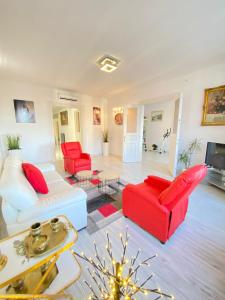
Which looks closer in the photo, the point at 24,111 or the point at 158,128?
the point at 24,111

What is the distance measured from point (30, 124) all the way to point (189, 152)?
4.85 metres

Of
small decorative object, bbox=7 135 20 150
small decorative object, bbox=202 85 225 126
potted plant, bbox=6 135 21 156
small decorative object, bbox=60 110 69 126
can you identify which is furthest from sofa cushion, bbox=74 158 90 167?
small decorative object, bbox=60 110 69 126

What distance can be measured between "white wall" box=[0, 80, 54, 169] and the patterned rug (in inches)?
84.6

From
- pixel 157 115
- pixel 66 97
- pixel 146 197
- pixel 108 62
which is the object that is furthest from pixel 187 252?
pixel 157 115

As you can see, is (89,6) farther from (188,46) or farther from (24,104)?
(24,104)

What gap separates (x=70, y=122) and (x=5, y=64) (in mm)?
3824

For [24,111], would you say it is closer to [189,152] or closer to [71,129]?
[71,129]

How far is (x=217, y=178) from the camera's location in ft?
9.70

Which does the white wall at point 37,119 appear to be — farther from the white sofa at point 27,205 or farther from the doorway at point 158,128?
the doorway at point 158,128

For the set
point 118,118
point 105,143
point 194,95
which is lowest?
point 105,143

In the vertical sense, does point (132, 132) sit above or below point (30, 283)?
above

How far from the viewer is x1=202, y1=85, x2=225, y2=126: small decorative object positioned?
114 inches

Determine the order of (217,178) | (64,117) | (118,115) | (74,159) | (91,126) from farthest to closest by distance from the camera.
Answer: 1. (64,117)
2. (91,126)
3. (118,115)
4. (74,159)
5. (217,178)

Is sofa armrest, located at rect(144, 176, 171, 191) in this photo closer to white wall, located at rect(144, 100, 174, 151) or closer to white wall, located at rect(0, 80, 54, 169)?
white wall, located at rect(0, 80, 54, 169)
